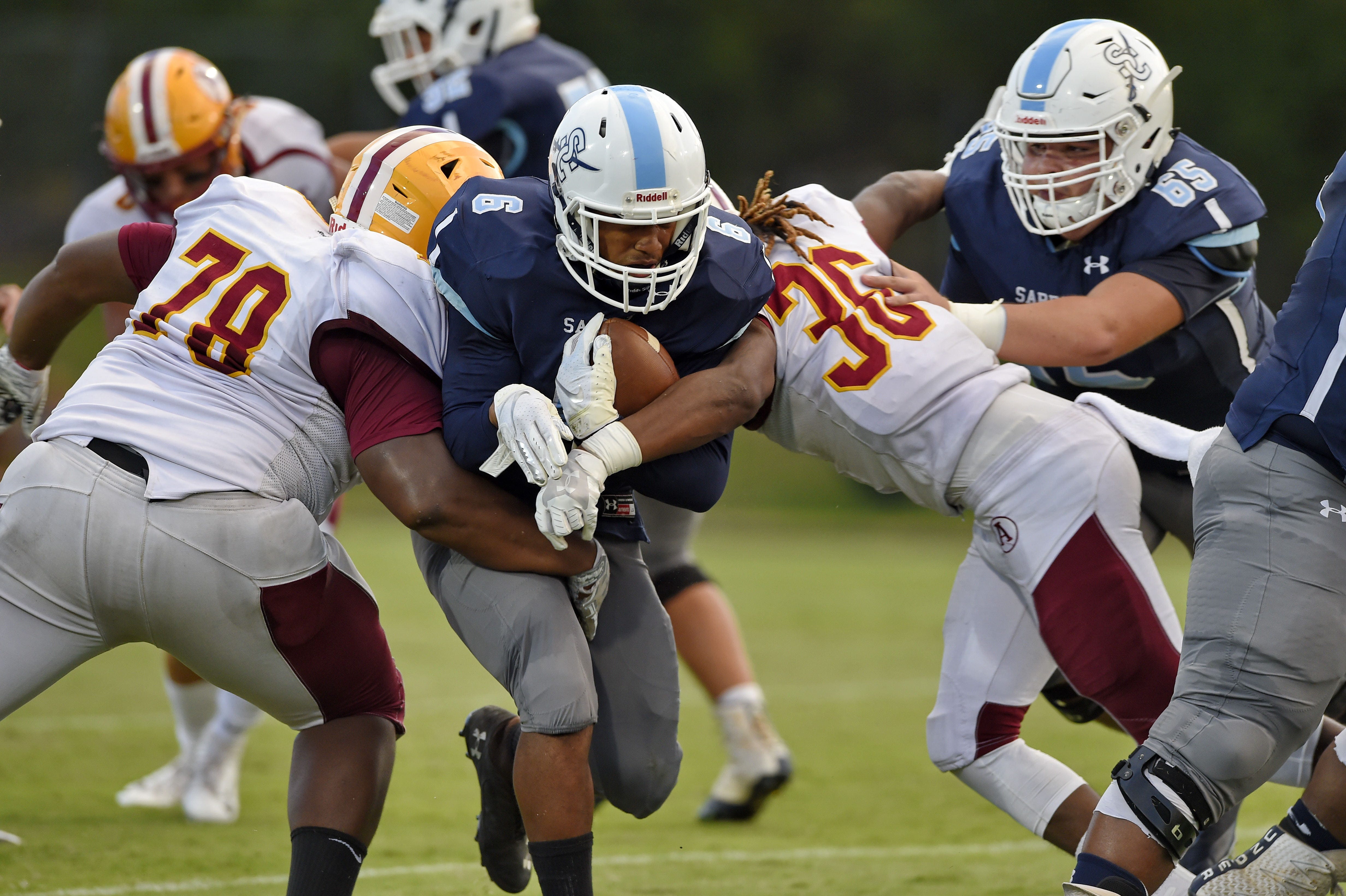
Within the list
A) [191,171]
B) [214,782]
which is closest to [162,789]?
[214,782]

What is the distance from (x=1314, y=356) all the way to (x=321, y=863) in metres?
2.05

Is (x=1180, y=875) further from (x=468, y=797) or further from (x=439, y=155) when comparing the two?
(x=468, y=797)

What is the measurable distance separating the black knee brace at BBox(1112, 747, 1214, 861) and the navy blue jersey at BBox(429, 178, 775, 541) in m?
0.94

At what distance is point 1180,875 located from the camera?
2.81m

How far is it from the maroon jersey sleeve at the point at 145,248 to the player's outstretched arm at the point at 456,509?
24.9 inches

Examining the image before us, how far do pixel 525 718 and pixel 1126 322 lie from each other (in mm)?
1549

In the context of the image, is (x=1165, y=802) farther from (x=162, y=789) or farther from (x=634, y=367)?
(x=162, y=789)

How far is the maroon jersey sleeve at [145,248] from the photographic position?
116 inches

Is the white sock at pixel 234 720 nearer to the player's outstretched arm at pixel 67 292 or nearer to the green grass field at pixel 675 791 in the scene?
the green grass field at pixel 675 791

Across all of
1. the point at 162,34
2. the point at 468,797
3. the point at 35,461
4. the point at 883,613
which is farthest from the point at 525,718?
the point at 162,34

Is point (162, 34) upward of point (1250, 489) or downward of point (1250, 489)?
downward

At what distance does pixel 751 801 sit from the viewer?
4566 mm

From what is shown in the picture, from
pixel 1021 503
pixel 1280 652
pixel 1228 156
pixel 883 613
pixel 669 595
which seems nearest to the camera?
pixel 1280 652

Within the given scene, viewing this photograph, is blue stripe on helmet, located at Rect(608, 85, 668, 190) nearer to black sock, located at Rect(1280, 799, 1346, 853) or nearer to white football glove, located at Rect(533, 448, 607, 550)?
white football glove, located at Rect(533, 448, 607, 550)
